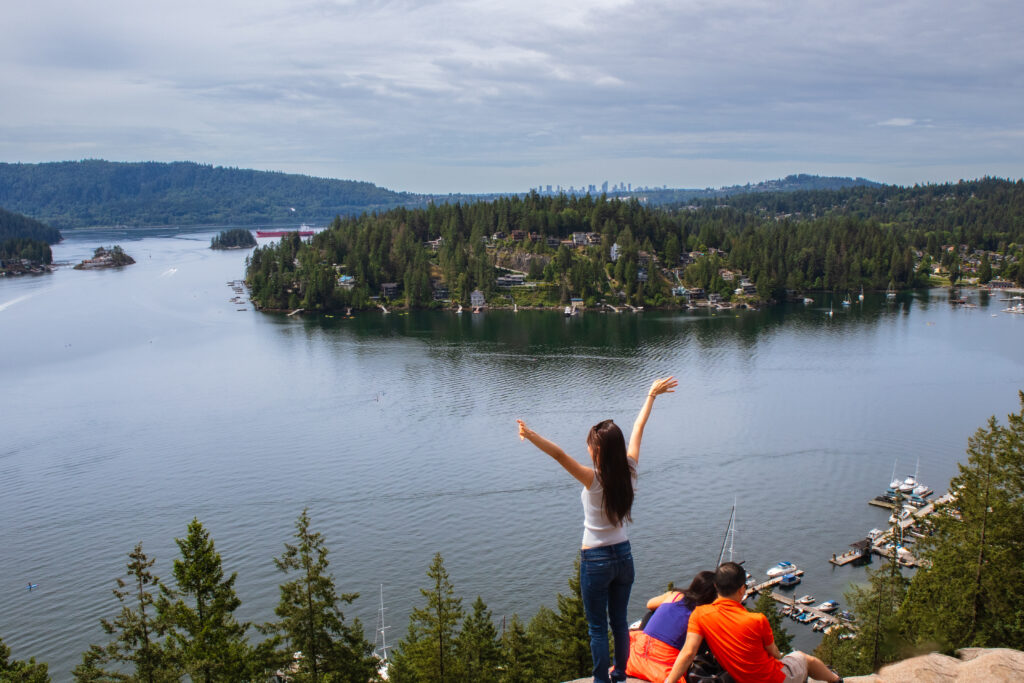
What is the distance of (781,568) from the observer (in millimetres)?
20969

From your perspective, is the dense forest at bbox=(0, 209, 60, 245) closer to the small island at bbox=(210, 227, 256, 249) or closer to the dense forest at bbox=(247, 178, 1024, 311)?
the small island at bbox=(210, 227, 256, 249)

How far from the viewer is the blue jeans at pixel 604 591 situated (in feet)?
12.5

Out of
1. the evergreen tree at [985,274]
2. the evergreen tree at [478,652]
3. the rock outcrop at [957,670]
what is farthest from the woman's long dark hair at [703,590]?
the evergreen tree at [985,274]

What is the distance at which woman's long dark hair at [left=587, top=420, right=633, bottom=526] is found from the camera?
11.8 ft

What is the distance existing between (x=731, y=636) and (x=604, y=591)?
85 centimetres

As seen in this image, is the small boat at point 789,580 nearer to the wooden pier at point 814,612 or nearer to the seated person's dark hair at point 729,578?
the wooden pier at point 814,612

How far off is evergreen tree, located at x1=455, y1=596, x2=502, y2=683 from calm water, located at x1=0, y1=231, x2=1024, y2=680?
4.81 meters

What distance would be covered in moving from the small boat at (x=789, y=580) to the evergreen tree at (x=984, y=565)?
23.4 feet

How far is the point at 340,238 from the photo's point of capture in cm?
8875

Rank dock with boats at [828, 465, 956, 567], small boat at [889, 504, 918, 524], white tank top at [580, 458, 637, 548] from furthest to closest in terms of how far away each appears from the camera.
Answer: small boat at [889, 504, 918, 524] < dock with boats at [828, 465, 956, 567] < white tank top at [580, 458, 637, 548]

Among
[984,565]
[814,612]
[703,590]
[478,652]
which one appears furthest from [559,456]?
[814,612]

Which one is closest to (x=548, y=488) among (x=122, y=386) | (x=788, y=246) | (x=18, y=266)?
(x=122, y=386)

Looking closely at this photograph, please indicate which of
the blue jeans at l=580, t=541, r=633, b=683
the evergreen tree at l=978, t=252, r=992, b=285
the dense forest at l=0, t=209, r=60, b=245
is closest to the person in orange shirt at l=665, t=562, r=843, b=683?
the blue jeans at l=580, t=541, r=633, b=683

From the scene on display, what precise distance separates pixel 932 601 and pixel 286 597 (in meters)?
11.6
